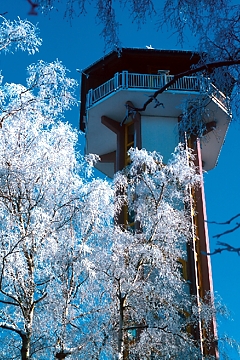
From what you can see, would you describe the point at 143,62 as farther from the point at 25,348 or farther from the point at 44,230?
the point at 25,348

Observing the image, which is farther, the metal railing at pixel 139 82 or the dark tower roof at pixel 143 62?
the dark tower roof at pixel 143 62

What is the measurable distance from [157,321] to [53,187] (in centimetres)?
347

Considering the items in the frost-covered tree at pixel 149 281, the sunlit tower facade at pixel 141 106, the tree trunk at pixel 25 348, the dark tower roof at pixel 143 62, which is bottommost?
the tree trunk at pixel 25 348

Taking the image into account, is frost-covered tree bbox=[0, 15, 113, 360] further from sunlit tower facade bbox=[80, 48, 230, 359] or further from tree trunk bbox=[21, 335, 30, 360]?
sunlit tower facade bbox=[80, 48, 230, 359]

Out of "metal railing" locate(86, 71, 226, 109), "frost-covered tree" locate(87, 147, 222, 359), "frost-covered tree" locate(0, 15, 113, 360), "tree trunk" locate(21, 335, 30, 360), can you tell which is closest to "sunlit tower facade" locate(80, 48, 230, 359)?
"metal railing" locate(86, 71, 226, 109)

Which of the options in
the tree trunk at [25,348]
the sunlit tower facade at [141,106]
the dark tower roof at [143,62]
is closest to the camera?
the tree trunk at [25,348]

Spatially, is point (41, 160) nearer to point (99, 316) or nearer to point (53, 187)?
point (53, 187)

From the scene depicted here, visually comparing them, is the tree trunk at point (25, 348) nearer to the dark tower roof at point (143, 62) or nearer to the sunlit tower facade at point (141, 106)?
the sunlit tower facade at point (141, 106)

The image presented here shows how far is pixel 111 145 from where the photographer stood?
2311 cm

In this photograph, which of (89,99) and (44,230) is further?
(89,99)

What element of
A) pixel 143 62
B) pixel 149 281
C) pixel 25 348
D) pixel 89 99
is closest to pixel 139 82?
pixel 143 62

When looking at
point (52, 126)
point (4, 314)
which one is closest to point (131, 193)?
point (52, 126)

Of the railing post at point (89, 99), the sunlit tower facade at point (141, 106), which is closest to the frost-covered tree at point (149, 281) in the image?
the sunlit tower facade at point (141, 106)

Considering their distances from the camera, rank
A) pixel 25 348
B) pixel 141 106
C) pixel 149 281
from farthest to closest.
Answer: pixel 141 106 < pixel 149 281 < pixel 25 348
